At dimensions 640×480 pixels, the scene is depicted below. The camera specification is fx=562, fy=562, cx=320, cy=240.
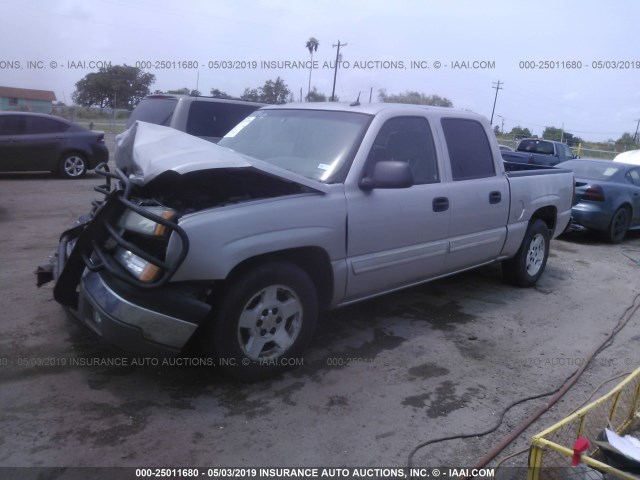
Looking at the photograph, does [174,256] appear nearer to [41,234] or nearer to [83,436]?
[83,436]

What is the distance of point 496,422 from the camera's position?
343cm

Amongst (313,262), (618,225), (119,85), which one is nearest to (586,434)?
(313,262)

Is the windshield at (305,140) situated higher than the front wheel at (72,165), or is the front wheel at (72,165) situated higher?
the windshield at (305,140)

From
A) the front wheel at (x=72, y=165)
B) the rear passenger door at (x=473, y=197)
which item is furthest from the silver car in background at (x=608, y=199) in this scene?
the front wheel at (x=72, y=165)

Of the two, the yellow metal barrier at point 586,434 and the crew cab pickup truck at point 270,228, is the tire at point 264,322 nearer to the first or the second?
the crew cab pickup truck at point 270,228

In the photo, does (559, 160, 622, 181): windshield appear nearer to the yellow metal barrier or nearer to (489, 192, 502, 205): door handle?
(489, 192, 502, 205): door handle

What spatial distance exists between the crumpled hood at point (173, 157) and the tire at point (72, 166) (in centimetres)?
888

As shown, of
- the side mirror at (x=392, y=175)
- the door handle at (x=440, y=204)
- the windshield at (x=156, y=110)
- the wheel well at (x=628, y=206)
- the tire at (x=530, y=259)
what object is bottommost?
the tire at (x=530, y=259)

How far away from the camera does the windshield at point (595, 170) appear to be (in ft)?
31.6

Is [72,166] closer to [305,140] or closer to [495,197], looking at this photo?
[305,140]

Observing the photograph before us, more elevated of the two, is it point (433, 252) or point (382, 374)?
point (433, 252)

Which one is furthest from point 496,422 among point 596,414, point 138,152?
point 138,152

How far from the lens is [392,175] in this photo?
3922mm

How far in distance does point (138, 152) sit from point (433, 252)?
2.48 m
